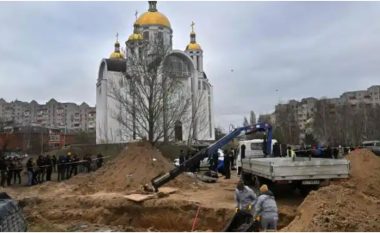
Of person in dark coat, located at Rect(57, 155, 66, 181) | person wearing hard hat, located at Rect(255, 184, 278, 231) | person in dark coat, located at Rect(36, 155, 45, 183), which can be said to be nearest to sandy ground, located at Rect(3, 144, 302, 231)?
person in dark coat, located at Rect(36, 155, 45, 183)

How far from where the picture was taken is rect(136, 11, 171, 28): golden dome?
59.8 metres

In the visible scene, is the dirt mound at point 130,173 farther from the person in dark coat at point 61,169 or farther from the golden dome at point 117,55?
the golden dome at point 117,55

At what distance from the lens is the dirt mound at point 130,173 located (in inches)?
720

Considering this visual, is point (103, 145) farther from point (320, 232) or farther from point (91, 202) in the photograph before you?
point (320, 232)

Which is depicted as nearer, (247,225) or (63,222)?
(247,225)

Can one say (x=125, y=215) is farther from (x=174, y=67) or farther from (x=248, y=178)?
(x=174, y=67)

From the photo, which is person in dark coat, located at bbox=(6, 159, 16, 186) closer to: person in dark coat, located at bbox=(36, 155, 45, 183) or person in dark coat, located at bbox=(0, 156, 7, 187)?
person in dark coat, located at bbox=(0, 156, 7, 187)

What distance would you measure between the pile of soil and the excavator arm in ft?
15.2


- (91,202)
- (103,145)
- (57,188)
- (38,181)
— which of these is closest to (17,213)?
(91,202)

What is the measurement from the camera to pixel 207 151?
1673 centimetres

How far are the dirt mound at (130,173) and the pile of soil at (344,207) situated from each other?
723 centimetres

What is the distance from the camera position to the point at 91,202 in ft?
50.8

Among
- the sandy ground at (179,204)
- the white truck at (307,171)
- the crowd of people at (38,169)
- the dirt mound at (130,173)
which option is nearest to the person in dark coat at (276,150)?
the sandy ground at (179,204)

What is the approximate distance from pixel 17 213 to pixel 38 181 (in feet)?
40.8
